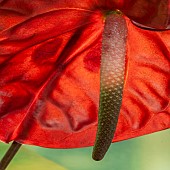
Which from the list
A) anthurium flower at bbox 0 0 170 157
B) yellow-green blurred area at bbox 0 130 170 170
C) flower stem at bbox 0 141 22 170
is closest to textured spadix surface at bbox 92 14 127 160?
anthurium flower at bbox 0 0 170 157

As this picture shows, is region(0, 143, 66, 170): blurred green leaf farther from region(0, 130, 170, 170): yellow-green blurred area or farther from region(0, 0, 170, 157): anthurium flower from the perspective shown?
region(0, 0, 170, 157): anthurium flower

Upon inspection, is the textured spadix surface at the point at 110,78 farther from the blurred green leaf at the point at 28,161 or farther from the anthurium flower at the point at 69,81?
the blurred green leaf at the point at 28,161

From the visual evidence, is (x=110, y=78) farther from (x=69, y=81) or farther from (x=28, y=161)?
(x=28, y=161)

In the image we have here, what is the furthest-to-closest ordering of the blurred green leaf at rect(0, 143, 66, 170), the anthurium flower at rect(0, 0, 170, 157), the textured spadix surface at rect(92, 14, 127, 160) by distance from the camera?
the blurred green leaf at rect(0, 143, 66, 170), the anthurium flower at rect(0, 0, 170, 157), the textured spadix surface at rect(92, 14, 127, 160)

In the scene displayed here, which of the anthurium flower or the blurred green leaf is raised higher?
the anthurium flower

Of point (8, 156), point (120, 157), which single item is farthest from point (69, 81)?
point (120, 157)

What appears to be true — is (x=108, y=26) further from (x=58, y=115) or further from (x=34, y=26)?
(x=58, y=115)

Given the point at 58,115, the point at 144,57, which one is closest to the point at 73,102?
the point at 58,115

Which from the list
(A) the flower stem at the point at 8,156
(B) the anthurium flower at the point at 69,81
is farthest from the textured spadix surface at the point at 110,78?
(A) the flower stem at the point at 8,156
